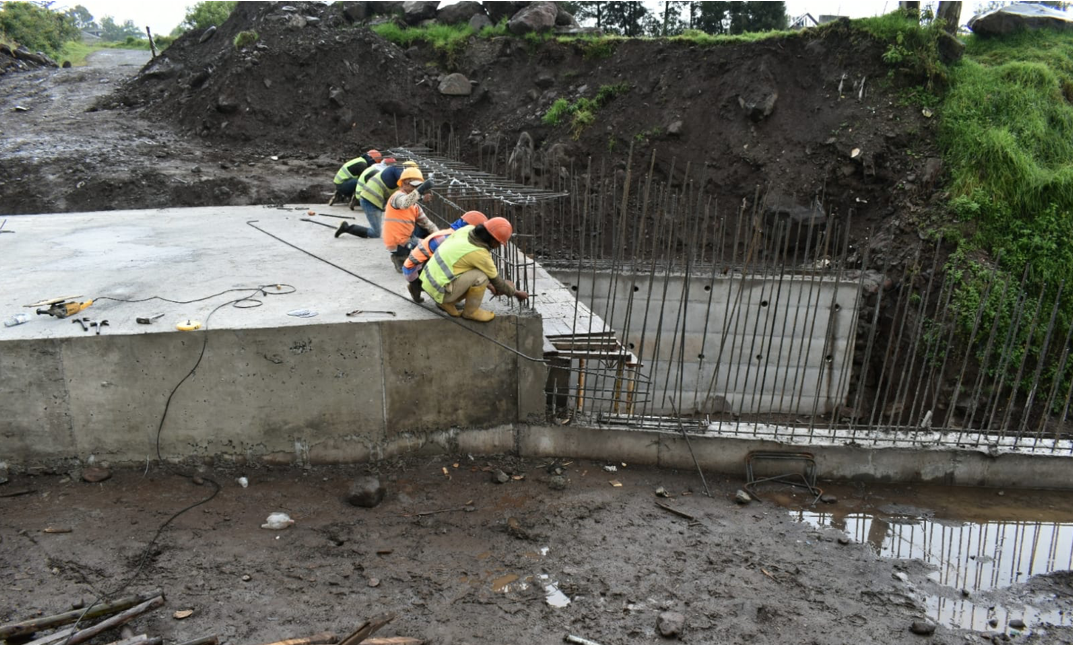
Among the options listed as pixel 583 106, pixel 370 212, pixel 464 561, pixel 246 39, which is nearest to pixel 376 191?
pixel 370 212

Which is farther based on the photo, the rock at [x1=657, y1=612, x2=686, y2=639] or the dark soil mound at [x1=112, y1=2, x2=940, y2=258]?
the dark soil mound at [x1=112, y1=2, x2=940, y2=258]

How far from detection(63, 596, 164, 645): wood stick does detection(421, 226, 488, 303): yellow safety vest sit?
2483mm

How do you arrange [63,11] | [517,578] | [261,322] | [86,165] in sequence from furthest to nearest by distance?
[63,11] < [86,165] < [261,322] < [517,578]

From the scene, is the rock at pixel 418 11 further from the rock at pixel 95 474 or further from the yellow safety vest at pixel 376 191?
the rock at pixel 95 474

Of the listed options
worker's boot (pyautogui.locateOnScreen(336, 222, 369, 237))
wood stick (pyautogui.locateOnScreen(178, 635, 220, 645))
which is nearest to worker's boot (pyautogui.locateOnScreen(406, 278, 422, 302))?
wood stick (pyautogui.locateOnScreen(178, 635, 220, 645))

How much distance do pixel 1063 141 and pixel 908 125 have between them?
2612 millimetres

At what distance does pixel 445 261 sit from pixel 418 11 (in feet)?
51.6

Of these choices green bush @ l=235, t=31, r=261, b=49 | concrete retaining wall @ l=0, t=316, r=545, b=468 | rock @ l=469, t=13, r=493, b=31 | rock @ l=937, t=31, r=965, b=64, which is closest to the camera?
concrete retaining wall @ l=0, t=316, r=545, b=468

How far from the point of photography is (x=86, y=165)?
12.8 m

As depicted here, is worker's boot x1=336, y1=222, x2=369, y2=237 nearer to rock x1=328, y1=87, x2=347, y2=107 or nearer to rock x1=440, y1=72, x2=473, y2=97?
rock x1=328, y1=87, x2=347, y2=107

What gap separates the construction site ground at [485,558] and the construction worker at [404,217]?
2.24 m

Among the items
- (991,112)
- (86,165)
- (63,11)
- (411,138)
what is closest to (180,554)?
(86,165)

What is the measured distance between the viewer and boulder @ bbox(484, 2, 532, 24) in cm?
1795

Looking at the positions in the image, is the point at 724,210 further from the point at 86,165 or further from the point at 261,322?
the point at 86,165
